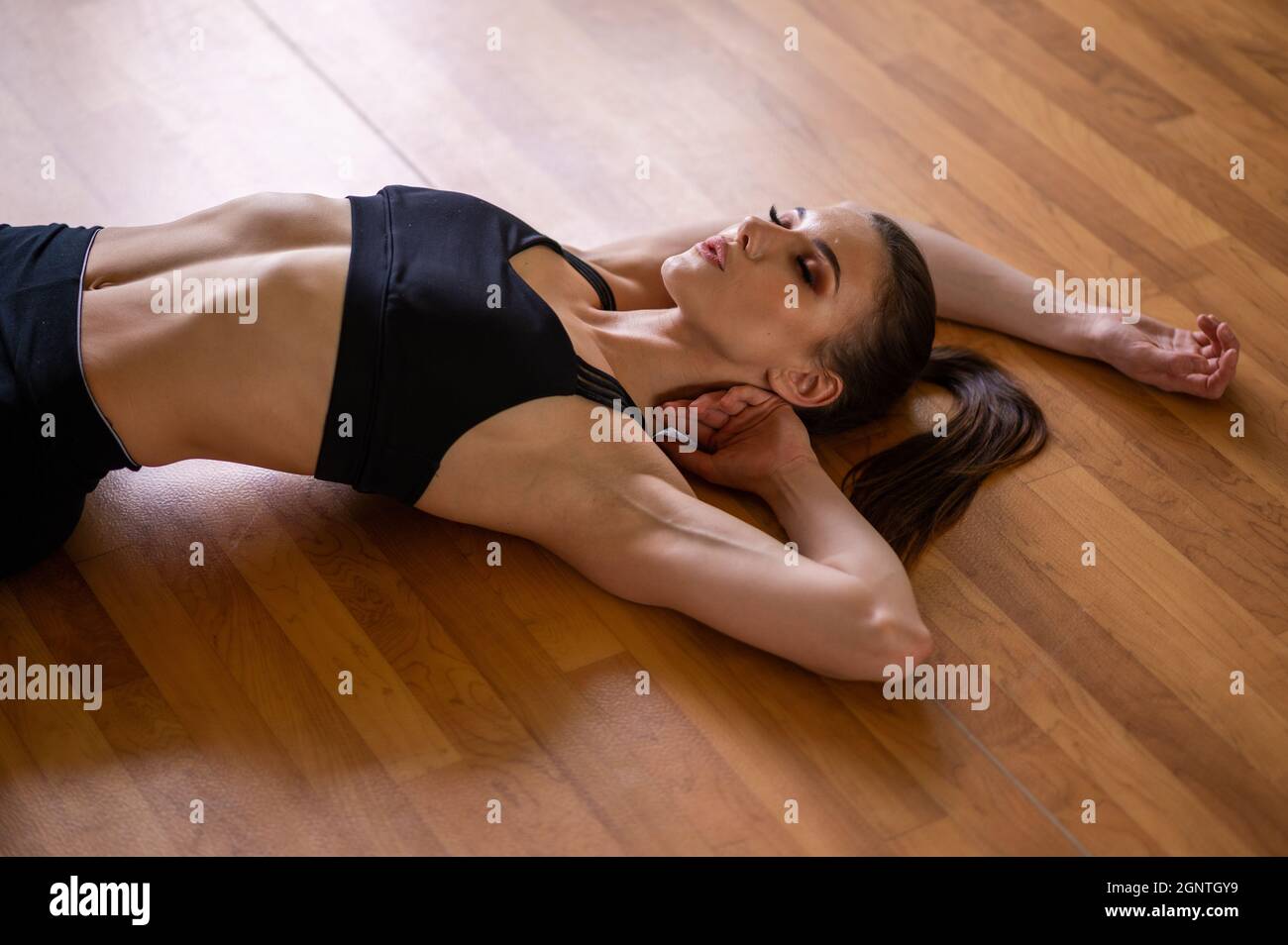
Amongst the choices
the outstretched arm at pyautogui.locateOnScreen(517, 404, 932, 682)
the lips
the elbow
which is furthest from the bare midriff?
the elbow

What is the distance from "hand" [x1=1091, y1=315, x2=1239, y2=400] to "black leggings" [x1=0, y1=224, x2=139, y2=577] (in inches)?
64.1

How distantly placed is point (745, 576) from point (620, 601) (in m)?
0.24

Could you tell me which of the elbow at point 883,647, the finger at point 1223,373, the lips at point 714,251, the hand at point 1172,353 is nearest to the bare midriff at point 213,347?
the lips at point 714,251

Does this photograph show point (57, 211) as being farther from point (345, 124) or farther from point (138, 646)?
point (138, 646)

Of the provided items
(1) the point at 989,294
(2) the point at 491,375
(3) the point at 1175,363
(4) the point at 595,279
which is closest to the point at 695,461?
(4) the point at 595,279

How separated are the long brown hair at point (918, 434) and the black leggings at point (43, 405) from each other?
3.45ft

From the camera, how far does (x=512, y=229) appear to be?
2.10 metres

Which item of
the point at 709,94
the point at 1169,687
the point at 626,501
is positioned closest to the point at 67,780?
the point at 626,501

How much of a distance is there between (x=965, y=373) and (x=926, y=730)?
0.74 m

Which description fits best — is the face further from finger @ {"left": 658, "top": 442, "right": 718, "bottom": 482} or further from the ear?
finger @ {"left": 658, "top": 442, "right": 718, "bottom": 482}

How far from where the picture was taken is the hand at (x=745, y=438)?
7.13 ft

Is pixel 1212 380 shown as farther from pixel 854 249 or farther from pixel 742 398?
pixel 742 398

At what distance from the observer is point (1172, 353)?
95.6 inches

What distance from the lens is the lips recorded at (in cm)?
210
